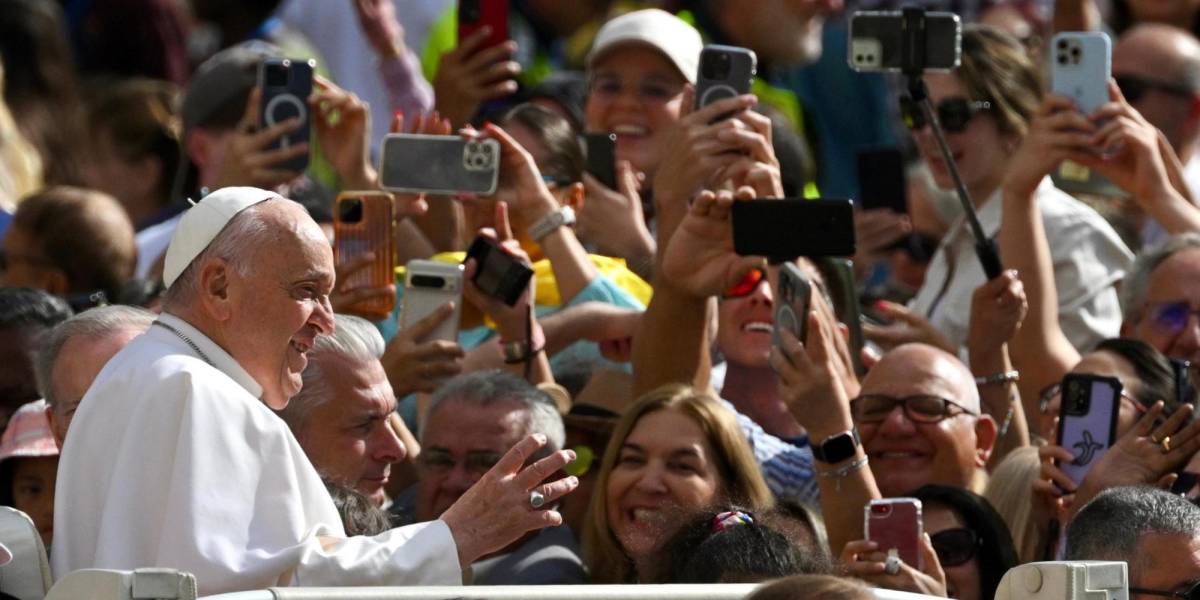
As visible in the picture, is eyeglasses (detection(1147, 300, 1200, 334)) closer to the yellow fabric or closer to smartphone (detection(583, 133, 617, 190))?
the yellow fabric

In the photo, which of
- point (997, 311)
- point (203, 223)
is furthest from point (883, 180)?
point (203, 223)

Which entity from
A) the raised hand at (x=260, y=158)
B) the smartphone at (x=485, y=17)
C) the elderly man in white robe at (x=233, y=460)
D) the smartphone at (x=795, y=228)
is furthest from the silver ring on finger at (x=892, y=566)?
the smartphone at (x=485, y=17)

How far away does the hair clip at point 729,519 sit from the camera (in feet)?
18.0

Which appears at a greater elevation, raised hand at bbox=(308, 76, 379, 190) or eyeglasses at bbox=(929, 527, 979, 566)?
raised hand at bbox=(308, 76, 379, 190)

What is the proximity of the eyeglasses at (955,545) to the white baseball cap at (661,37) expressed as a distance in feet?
8.33

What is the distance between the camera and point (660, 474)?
6406 mm

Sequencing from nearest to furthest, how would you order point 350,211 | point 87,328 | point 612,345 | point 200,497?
point 200,497, point 87,328, point 350,211, point 612,345

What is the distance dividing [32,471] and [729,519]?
6.50 ft

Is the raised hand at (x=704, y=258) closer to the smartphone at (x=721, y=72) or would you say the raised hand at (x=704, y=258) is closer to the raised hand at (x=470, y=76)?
the smartphone at (x=721, y=72)

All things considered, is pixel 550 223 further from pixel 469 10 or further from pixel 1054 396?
pixel 1054 396

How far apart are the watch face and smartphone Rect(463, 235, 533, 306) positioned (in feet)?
3.97

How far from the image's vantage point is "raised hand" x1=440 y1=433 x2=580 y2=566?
15.8ft

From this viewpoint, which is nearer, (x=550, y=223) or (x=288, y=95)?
(x=550, y=223)

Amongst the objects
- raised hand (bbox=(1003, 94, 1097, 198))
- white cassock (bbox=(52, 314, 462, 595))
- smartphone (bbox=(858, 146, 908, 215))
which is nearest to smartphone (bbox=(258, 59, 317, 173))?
smartphone (bbox=(858, 146, 908, 215))
